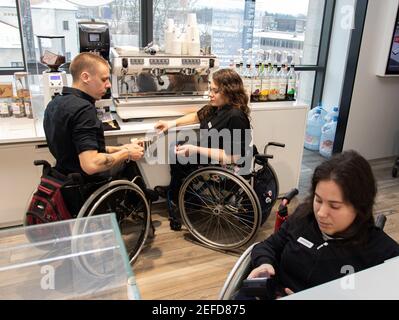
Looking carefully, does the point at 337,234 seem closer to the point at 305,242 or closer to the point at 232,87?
the point at 305,242

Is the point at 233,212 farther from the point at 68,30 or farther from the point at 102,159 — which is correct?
the point at 68,30

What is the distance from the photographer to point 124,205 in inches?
77.8

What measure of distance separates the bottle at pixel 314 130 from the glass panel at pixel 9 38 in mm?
2885

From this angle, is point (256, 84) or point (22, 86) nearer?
point (22, 86)

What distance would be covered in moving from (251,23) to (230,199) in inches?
85.0

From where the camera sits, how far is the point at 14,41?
2867mm

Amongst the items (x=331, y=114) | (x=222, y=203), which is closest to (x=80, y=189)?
(x=222, y=203)

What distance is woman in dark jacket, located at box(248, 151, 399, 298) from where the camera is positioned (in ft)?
3.71

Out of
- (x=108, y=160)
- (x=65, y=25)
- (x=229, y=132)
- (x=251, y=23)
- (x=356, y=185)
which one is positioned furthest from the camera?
(x=251, y=23)

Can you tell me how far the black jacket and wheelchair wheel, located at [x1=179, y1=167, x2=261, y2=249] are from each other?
751 mm

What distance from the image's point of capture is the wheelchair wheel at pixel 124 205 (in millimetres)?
1725

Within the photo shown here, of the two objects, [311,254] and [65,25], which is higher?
[65,25]

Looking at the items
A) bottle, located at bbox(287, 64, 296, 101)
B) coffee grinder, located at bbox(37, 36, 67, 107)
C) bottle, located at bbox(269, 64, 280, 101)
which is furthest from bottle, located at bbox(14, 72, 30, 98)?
bottle, located at bbox(287, 64, 296, 101)

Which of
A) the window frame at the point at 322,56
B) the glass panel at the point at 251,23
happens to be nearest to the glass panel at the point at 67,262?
the glass panel at the point at 251,23
